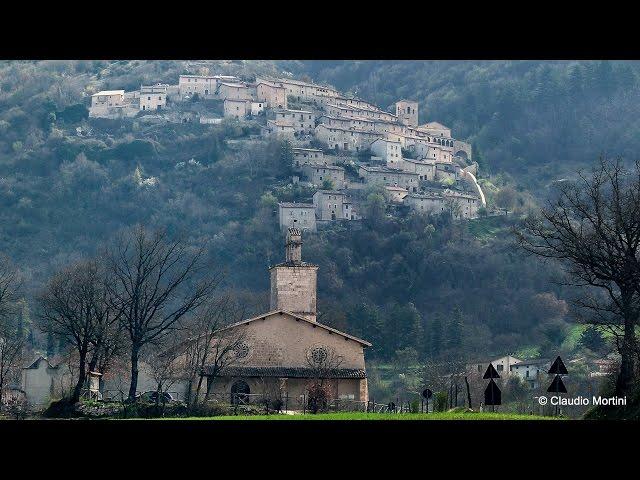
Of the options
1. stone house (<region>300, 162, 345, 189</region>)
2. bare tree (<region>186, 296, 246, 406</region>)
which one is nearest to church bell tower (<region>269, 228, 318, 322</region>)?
bare tree (<region>186, 296, 246, 406</region>)

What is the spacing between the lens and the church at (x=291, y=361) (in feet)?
123

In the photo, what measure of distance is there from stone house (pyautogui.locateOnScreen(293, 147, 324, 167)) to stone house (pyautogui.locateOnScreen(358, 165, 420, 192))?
545 centimetres

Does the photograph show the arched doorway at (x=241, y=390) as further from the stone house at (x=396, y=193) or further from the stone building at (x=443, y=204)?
the stone house at (x=396, y=193)

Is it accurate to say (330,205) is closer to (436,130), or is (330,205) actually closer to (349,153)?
(349,153)

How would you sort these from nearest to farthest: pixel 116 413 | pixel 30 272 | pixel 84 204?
1. pixel 116 413
2. pixel 30 272
3. pixel 84 204

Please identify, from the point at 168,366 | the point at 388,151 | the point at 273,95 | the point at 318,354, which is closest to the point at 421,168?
the point at 388,151

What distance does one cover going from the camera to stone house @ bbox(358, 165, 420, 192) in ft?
561

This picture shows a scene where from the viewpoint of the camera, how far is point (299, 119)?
617ft

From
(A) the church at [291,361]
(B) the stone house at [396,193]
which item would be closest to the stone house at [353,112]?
(B) the stone house at [396,193]

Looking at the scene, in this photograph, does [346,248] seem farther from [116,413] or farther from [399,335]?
[116,413]

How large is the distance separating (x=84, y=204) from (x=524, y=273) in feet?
228

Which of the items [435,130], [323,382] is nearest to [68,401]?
[323,382]

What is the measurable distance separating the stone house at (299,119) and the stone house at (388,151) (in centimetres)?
928
